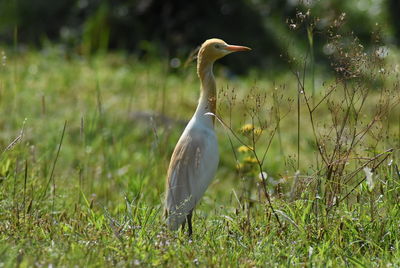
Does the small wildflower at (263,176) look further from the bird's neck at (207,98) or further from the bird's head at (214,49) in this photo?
the bird's head at (214,49)

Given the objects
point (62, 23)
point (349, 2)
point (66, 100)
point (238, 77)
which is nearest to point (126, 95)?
point (66, 100)

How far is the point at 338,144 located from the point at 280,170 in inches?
108

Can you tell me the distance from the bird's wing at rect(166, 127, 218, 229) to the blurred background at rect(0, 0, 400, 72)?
4.88 meters

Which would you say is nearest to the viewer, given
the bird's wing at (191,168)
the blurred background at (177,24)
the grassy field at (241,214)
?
the grassy field at (241,214)

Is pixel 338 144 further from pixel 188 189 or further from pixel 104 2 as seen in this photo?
pixel 104 2

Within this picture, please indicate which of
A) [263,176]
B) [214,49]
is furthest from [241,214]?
[214,49]

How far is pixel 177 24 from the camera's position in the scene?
9.38m

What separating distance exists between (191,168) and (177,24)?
5.60 metres

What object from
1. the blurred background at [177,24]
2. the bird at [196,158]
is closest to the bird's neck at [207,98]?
the bird at [196,158]

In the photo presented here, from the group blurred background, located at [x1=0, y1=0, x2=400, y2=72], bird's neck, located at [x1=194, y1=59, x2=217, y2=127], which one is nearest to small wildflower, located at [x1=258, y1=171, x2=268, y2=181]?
bird's neck, located at [x1=194, y1=59, x2=217, y2=127]

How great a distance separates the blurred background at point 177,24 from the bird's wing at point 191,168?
4880 mm

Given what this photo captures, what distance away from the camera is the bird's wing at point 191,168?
13.0 feet

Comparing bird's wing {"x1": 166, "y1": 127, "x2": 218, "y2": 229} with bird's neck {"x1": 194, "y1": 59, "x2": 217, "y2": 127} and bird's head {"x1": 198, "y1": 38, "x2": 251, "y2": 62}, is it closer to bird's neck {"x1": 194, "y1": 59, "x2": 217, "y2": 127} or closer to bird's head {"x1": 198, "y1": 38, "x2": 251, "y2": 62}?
bird's neck {"x1": 194, "y1": 59, "x2": 217, "y2": 127}

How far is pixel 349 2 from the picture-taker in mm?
9875
